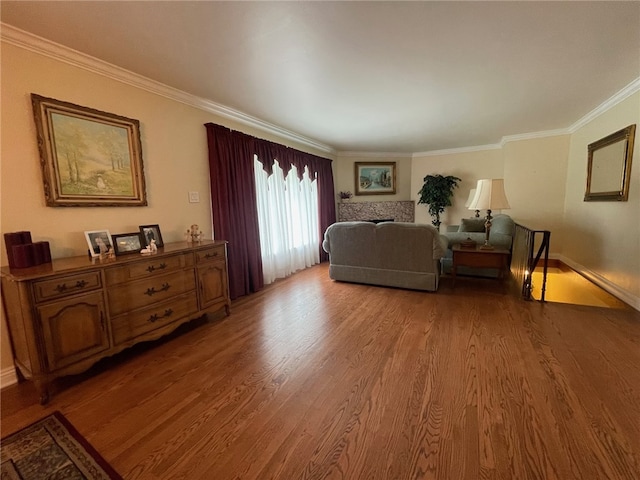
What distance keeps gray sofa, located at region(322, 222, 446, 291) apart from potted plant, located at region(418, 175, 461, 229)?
110 inches

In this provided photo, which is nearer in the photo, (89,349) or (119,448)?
(119,448)

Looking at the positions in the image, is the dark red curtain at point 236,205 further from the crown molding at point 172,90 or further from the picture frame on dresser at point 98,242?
the picture frame on dresser at point 98,242

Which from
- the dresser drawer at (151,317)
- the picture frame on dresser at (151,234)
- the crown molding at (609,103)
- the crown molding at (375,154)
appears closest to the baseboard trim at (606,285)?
the crown molding at (609,103)

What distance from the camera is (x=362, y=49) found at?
6.95 ft

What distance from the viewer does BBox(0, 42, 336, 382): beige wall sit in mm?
1865

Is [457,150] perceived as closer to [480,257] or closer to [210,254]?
[480,257]

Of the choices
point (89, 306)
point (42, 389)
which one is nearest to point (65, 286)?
point (89, 306)

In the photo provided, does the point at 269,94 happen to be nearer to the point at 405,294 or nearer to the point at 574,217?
the point at 405,294

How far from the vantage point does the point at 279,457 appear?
4.25 feet

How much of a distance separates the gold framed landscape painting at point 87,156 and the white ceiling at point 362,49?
48cm

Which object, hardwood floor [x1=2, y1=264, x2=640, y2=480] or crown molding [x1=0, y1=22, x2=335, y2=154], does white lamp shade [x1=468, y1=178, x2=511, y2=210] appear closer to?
hardwood floor [x1=2, y1=264, x2=640, y2=480]

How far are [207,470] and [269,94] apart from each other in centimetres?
314

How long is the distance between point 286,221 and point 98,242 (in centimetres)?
265

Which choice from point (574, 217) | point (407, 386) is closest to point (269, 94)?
point (407, 386)
